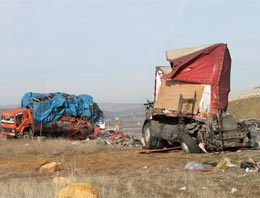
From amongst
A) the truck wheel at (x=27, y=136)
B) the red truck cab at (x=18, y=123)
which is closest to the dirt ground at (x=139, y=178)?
the truck wheel at (x=27, y=136)

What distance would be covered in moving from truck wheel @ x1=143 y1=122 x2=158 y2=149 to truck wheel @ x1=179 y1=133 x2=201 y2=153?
2.68m

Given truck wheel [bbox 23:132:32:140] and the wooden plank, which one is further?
truck wheel [bbox 23:132:32:140]

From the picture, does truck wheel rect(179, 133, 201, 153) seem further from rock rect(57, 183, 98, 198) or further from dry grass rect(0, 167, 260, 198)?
rock rect(57, 183, 98, 198)

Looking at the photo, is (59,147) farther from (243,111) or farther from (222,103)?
(243,111)

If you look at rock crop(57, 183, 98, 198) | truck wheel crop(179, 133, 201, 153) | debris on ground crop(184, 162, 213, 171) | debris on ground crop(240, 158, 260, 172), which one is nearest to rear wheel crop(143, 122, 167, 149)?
truck wheel crop(179, 133, 201, 153)

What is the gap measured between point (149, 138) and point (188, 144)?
11.7 ft

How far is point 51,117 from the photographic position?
110 feet

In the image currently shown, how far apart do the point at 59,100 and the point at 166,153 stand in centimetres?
1671

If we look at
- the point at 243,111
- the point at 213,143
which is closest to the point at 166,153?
the point at 213,143

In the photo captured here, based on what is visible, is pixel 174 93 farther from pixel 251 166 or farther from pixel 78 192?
pixel 78 192

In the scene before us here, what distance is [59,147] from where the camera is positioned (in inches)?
867

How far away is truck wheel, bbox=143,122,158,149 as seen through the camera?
814 inches

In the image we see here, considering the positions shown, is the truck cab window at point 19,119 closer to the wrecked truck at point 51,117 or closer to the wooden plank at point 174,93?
the wrecked truck at point 51,117

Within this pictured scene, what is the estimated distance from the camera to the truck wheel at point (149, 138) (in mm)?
20688
